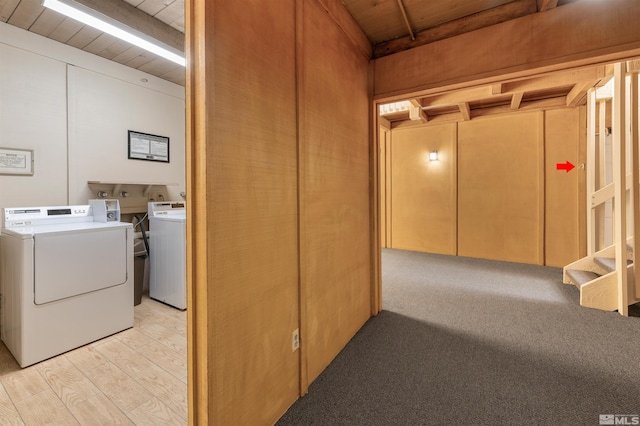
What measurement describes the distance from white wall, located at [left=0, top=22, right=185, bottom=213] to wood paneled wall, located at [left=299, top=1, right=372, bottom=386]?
283 centimetres

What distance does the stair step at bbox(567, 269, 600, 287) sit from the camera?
10.3ft

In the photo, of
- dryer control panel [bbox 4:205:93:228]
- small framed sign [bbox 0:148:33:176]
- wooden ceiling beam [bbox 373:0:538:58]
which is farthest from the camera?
small framed sign [bbox 0:148:33:176]

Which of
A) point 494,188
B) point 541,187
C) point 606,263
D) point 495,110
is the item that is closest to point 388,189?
point 494,188

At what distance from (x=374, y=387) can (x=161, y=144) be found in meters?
3.83

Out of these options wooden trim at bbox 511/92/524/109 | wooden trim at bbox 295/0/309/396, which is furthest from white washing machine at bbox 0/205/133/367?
wooden trim at bbox 511/92/524/109

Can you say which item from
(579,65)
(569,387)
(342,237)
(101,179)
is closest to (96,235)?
(101,179)

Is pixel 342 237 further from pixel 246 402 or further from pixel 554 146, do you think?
pixel 554 146

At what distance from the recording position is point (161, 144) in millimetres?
3814

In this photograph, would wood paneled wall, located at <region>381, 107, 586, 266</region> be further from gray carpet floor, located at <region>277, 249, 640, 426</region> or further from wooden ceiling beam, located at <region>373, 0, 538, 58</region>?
wooden ceiling beam, located at <region>373, 0, 538, 58</region>

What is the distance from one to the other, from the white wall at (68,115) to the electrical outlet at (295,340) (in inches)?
116

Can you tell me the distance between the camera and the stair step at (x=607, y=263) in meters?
2.96

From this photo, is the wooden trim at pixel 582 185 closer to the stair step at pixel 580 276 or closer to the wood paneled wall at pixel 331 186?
the stair step at pixel 580 276

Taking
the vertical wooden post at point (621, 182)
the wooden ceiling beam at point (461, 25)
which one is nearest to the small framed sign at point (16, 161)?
the wooden ceiling beam at point (461, 25)

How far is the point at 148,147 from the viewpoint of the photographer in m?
3.67
